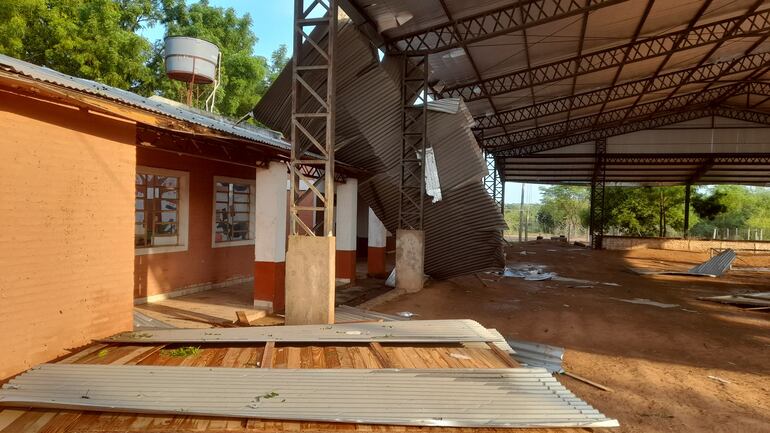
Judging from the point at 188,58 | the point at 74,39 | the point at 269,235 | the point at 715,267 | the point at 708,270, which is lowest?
the point at 708,270

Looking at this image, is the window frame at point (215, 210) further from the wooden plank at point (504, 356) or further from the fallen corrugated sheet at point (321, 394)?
the wooden plank at point (504, 356)

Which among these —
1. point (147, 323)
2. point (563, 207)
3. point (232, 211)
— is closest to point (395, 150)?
point (232, 211)

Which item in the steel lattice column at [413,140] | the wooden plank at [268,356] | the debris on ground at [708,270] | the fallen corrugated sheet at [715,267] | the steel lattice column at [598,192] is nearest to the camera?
the wooden plank at [268,356]

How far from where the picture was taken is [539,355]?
296 inches

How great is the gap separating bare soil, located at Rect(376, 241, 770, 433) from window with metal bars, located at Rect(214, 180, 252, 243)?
14.1ft

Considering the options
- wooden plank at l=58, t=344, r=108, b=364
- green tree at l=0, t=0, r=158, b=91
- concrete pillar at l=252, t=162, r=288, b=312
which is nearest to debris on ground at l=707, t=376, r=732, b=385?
concrete pillar at l=252, t=162, r=288, b=312

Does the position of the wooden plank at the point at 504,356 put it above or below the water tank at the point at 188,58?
below

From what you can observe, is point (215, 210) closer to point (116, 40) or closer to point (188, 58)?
point (188, 58)

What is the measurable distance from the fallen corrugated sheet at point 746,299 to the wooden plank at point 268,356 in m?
13.3

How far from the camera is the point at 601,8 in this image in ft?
36.8

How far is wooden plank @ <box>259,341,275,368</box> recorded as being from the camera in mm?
5340

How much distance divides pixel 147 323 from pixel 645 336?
9.29 m

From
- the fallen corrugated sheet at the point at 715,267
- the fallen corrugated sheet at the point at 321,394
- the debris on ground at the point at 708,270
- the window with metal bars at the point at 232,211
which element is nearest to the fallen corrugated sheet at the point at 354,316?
the fallen corrugated sheet at the point at 321,394

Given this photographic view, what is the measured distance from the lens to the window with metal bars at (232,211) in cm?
1127
